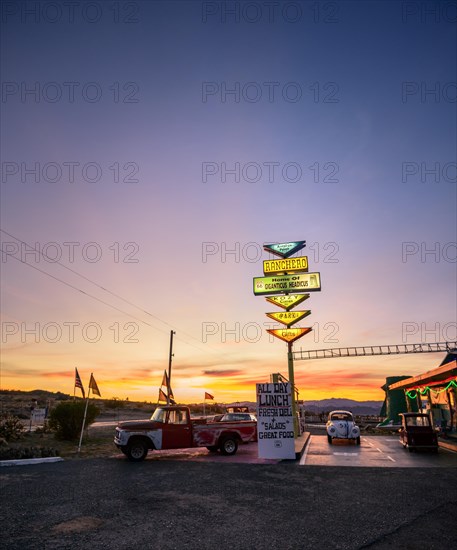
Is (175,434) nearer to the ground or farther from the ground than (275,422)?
nearer to the ground

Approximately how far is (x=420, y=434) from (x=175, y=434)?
1214 cm

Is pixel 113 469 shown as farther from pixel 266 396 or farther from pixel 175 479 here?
pixel 266 396

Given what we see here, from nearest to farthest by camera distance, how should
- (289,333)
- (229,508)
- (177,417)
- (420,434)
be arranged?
(229,508) < (177,417) < (420,434) < (289,333)

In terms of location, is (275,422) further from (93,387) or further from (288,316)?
(288,316)

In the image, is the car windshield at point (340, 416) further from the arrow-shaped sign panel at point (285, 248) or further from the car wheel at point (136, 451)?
the car wheel at point (136, 451)

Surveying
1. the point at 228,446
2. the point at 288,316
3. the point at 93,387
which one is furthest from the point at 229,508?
the point at 288,316

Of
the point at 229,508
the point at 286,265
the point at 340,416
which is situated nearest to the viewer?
the point at 229,508

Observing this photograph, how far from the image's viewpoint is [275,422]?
16531mm

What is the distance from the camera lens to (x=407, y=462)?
616 inches

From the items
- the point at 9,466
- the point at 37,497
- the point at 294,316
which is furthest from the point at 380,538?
the point at 294,316

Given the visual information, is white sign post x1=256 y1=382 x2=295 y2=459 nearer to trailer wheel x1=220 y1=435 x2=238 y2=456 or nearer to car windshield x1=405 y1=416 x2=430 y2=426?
trailer wheel x1=220 y1=435 x2=238 y2=456

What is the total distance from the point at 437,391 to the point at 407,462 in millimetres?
17127

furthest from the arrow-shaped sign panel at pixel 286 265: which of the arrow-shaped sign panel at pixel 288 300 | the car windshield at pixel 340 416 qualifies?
the car windshield at pixel 340 416

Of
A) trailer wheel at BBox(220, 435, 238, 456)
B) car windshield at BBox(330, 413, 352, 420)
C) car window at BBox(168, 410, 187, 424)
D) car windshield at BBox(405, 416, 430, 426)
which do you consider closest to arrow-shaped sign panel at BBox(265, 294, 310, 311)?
car windshield at BBox(330, 413, 352, 420)
